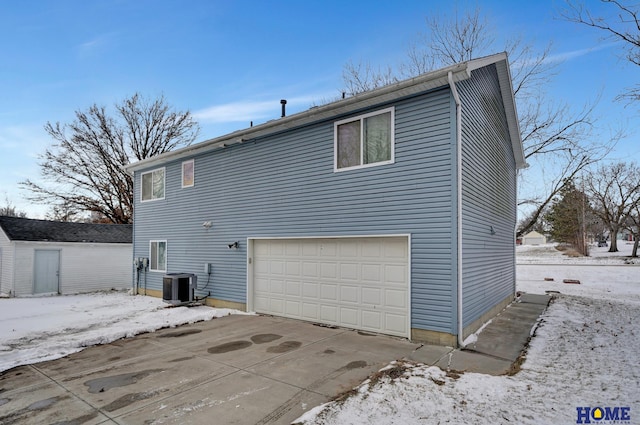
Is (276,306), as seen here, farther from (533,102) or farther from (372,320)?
(533,102)

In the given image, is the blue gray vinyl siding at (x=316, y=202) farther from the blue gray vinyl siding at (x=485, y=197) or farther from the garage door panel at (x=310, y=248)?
the blue gray vinyl siding at (x=485, y=197)

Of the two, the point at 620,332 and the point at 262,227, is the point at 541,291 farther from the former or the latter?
the point at 262,227

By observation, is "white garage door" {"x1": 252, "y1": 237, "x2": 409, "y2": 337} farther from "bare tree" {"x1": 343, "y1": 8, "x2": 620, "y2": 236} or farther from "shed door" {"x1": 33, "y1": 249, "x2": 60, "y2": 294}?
"bare tree" {"x1": 343, "y1": 8, "x2": 620, "y2": 236}

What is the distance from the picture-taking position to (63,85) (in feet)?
46.8

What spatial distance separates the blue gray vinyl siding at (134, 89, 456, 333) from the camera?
608 centimetres

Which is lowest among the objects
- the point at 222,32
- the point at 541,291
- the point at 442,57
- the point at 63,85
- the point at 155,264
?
the point at 541,291

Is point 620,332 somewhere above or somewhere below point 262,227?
below

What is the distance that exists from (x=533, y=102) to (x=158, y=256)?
17.8 meters

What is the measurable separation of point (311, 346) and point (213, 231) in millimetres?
5323

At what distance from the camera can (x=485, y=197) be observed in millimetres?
7984

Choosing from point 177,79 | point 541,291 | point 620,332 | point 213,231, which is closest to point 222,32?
point 177,79

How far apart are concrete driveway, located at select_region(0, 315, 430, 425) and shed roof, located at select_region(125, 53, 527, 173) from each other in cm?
460

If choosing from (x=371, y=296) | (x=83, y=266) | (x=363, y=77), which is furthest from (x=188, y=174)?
(x=363, y=77)

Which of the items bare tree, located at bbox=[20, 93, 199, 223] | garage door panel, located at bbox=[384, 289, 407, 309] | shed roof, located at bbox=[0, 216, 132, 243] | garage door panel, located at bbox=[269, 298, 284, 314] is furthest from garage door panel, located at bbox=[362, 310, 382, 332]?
bare tree, located at bbox=[20, 93, 199, 223]
